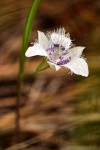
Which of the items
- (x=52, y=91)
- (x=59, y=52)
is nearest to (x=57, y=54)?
(x=59, y=52)

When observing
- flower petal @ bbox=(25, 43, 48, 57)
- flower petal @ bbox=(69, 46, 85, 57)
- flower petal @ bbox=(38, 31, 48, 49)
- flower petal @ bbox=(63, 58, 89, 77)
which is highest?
flower petal @ bbox=(38, 31, 48, 49)

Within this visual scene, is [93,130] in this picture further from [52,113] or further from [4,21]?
[4,21]

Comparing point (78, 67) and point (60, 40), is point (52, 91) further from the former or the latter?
point (78, 67)

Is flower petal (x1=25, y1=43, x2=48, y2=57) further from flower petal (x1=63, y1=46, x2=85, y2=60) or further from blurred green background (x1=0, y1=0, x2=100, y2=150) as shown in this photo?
blurred green background (x1=0, y1=0, x2=100, y2=150)

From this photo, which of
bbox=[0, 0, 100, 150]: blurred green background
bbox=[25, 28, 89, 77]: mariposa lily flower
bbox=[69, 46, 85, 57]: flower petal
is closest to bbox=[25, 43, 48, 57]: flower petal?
bbox=[25, 28, 89, 77]: mariposa lily flower

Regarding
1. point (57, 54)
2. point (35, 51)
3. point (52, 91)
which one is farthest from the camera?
point (52, 91)

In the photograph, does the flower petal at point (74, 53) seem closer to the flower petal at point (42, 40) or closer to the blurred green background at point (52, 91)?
the flower petal at point (42, 40)
